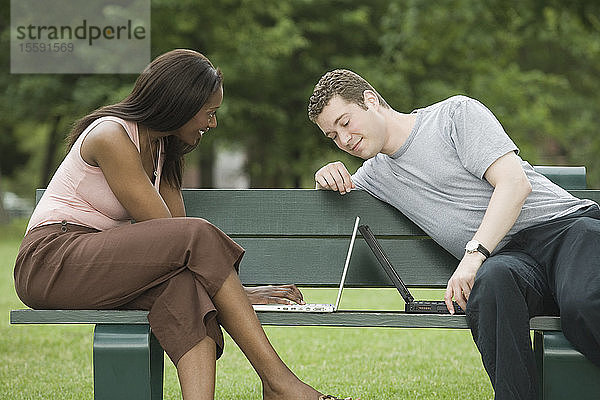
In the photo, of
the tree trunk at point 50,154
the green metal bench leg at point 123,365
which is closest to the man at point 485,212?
the green metal bench leg at point 123,365

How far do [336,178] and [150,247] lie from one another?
38.6 inches

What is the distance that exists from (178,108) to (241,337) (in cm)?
90

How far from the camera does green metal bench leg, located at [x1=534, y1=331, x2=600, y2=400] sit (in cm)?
311

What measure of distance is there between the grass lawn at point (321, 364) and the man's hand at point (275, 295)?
0.96 meters

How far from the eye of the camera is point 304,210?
13.3ft

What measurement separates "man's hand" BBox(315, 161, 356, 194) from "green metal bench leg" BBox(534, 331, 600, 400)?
3.74ft

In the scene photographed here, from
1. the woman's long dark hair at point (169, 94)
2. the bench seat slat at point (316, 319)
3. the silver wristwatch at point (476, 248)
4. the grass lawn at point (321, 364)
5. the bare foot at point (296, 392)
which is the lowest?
the grass lawn at point (321, 364)

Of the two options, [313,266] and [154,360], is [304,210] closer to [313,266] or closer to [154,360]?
[313,266]

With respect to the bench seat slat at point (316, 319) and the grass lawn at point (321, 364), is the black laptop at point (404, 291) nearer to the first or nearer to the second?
the bench seat slat at point (316, 319)

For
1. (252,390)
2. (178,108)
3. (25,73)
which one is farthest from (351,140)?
(25,73)

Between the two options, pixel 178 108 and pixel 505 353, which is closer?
pixel 505 353

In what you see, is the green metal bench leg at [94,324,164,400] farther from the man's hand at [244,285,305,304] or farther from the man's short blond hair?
the man's short blond hair

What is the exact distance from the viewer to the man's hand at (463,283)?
3238mm

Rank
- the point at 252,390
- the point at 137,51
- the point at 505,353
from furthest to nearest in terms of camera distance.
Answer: the point at 137,51
the point at 252,390
the point at 505,353
